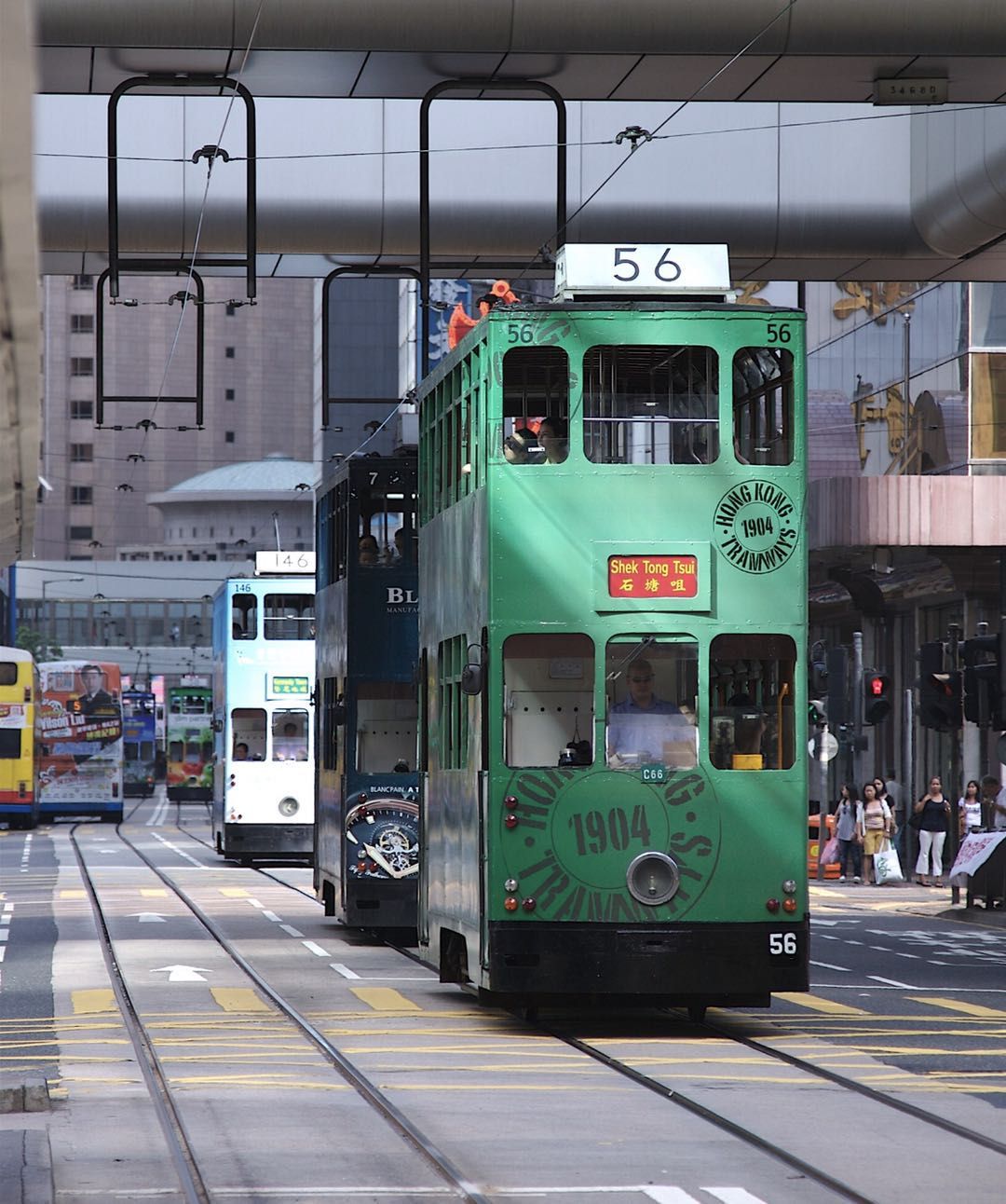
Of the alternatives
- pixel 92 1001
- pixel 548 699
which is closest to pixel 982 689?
pixel 548 699

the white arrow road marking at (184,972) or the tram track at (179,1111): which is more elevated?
the tram track at (179,1111)

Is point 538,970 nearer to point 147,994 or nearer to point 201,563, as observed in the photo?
point 147,994

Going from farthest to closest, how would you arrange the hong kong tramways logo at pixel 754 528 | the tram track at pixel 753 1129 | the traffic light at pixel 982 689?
the traffic light at pixel 982 689 < the hong kong tramways logo at pixel 754 528 < the tram track at pixel 753 1129

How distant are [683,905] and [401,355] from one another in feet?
265

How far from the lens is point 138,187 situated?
2325 cm

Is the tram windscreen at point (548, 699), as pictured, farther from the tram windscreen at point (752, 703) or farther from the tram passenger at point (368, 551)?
the tram passenger at point (368, 551)

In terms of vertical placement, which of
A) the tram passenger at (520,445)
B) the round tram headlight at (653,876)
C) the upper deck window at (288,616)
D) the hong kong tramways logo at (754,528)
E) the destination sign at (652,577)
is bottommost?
the round tram headlight at (653,876)

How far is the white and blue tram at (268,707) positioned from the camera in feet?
123

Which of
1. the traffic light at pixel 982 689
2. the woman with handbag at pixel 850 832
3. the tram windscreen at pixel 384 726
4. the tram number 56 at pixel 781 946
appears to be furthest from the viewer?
the woman with handbag at pixel 850 832

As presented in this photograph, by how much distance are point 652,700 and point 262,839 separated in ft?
79.0

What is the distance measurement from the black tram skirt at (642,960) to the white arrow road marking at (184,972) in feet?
15.7

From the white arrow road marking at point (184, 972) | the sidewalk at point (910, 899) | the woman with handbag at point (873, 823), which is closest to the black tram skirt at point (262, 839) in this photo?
the sidewalk at point (910, 899)

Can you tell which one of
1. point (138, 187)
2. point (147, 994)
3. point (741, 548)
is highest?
point (138, 187)

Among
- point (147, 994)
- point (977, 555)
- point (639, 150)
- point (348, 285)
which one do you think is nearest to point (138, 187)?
point (639, 150)
